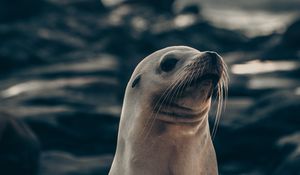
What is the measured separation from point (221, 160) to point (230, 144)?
0.40 meters

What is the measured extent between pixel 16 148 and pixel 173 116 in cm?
563

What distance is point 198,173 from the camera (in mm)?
7566

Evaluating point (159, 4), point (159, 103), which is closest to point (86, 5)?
point (159, 4)

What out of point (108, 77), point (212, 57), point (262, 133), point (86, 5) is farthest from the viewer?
point (86, 5)

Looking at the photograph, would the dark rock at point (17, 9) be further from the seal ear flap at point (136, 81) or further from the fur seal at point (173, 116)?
the fur seal at point (173, 116)

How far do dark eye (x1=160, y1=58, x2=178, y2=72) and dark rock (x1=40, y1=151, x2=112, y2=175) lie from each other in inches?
204

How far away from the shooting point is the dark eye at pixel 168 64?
7637 millimetres

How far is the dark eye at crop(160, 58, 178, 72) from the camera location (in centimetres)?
764

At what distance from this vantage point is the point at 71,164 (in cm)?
1321

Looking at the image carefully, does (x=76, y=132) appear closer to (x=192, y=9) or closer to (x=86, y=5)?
(x=192, y=9)

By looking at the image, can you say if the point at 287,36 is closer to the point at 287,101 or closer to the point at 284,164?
the point at 287,101

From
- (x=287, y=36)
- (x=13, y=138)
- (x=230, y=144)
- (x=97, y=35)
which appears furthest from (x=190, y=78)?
(x=97, y=35)

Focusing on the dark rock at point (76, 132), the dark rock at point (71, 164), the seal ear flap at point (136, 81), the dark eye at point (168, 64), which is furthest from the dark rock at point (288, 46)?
the dark eye at point (168, 64)

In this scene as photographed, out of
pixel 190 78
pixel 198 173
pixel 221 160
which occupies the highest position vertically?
pixel 190 78
